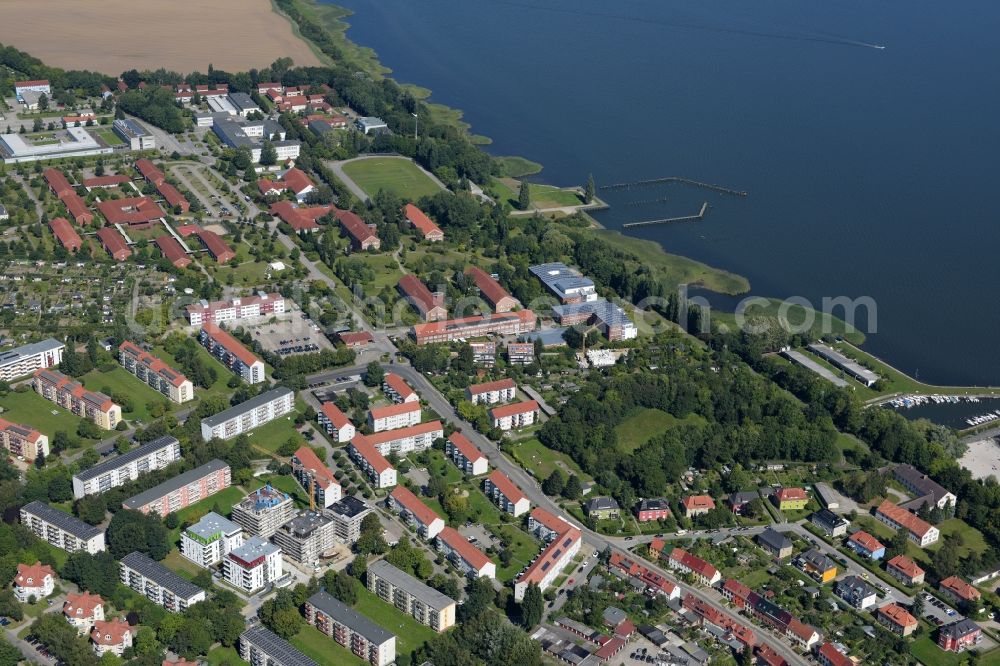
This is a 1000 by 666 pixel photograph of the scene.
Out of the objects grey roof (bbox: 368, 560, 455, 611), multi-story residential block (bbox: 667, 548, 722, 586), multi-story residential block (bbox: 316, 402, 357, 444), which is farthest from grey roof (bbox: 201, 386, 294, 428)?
multi-story residential block (bbox: 667, 548, 722, 586)

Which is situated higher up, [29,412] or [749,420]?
[749,420]

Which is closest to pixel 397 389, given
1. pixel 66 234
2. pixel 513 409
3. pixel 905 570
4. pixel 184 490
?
pixel 513 409

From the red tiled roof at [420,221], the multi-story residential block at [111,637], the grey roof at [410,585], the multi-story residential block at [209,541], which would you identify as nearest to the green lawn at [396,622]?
the grey roof at [410,585]

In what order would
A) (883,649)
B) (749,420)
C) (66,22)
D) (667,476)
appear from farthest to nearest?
(66,22) → (749,420) → (667,476) → (883,649)

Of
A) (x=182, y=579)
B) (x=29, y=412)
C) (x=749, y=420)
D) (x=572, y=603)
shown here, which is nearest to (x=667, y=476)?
(x=749, y=420)

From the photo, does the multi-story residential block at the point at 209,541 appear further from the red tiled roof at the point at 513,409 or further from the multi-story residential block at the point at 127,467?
the red tiled roof at the point at 513,409

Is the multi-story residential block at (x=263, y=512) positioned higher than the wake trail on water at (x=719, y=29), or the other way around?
the wake trail on water at (x=719, y=29)

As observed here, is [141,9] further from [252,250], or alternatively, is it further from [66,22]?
[252,250]
